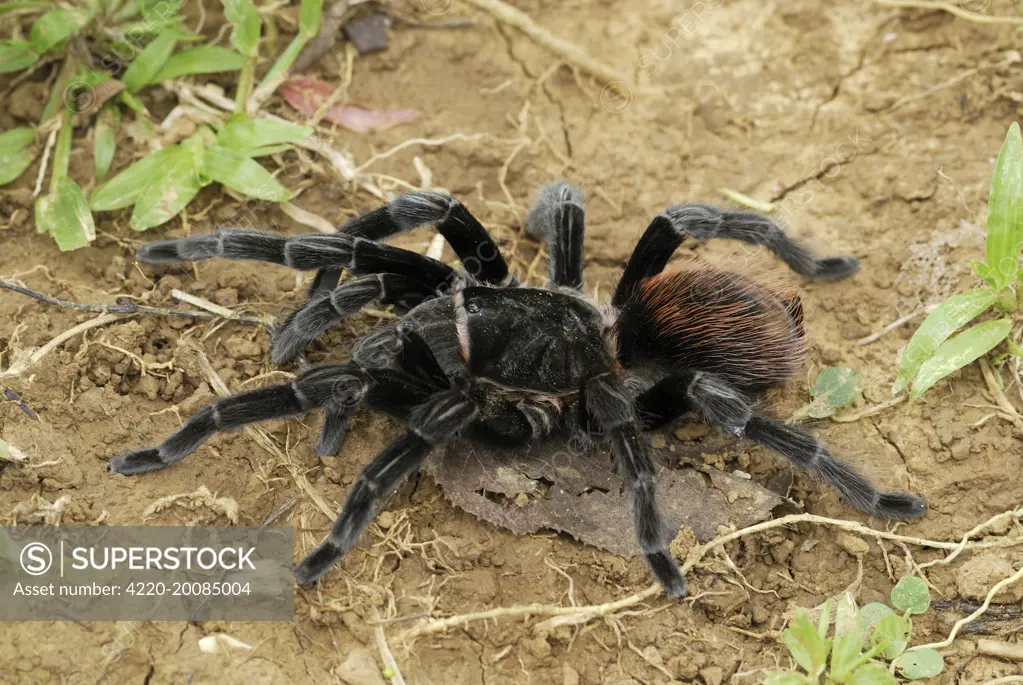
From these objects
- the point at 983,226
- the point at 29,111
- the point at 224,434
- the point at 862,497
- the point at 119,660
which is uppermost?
the point at 983,226

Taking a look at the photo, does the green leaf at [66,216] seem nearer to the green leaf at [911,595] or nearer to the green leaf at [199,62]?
the green leaf at [199,62]

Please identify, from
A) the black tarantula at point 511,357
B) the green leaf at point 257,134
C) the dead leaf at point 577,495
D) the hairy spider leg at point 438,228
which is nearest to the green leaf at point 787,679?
the black tarantula at point 511,357

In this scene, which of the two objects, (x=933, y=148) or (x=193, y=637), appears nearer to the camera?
(x=193, y=637)

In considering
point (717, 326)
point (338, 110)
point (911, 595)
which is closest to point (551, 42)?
point (338, 110)

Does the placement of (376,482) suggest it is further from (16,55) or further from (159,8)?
(16,55)

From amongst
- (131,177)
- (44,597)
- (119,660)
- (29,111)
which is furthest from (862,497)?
(29,111)

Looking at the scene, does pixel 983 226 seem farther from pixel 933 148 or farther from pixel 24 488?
pixel 24 488

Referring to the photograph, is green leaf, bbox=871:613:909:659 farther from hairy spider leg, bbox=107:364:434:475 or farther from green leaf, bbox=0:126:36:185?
green leaf, bbox=0:126:36:185
